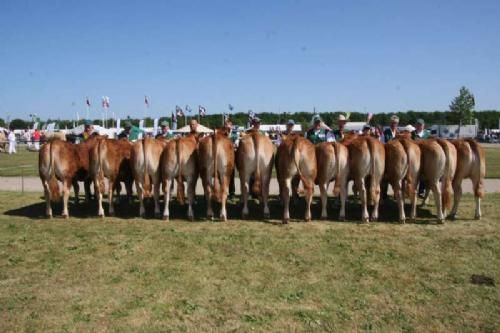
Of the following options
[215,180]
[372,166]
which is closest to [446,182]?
[372,166]

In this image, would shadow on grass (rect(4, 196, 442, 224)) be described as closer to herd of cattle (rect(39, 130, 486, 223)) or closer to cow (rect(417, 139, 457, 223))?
herd of cattle (rect(39, 130, 486, 223))

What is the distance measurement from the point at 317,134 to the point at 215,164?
327cm

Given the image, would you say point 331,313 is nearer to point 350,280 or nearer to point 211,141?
point 350,280

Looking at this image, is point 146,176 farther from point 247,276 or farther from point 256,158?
point 247,276

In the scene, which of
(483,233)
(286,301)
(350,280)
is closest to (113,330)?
(286,301)

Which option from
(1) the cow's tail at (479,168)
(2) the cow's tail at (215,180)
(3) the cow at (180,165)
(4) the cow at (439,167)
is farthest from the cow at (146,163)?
(1) the cow's tail at (479,168)

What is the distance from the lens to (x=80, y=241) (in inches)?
329

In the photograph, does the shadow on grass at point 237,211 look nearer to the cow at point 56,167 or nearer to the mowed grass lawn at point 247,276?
the mowed grass lawn at point 247,276

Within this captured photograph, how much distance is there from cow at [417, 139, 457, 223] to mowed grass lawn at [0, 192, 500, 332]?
0.55m

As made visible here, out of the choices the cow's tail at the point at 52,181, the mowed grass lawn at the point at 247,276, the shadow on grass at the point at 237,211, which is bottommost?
the mowed grass lawn at the point at 247,276

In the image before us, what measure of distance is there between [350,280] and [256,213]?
422cm

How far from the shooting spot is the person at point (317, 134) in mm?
11391

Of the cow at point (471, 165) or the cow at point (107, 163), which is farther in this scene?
the cow at point (107, 163)

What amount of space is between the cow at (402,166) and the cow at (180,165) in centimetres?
416
